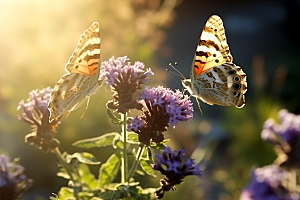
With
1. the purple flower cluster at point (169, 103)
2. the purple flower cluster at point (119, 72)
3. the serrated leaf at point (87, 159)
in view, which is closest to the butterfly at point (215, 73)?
the purple flower cluster at point (169, 103)

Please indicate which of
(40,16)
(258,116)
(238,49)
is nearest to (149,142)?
(40,16)

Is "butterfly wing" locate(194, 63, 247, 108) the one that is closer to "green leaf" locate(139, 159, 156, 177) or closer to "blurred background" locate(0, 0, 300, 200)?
"green leaf" locate(139, 159, 156, 177)

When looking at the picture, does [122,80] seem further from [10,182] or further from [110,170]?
[10,182]

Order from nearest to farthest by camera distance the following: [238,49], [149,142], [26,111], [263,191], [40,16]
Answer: [149,142]
[26,111]
[263,191]
[40,16]
[238,49]

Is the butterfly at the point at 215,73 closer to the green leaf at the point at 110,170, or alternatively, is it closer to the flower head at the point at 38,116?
the green leaf at the point at 110,170

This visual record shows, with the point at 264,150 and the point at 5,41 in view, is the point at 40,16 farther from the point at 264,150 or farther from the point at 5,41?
the point at 264,150

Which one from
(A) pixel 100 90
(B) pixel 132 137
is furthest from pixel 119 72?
(A) pixel 100 90

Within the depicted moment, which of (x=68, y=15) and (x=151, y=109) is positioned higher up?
(x=68, y=15)
